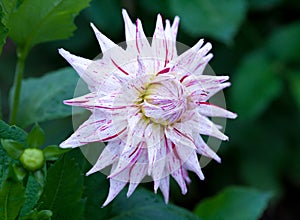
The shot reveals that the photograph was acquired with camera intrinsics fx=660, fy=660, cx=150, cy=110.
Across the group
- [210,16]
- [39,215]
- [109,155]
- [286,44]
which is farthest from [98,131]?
[286,44]

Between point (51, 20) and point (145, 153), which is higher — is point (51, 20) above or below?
above

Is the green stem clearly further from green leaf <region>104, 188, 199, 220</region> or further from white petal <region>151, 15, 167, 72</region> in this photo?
white petal <region>151, 15, 167, 72</region>

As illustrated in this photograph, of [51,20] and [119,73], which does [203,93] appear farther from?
[51,20]

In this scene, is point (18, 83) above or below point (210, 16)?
below

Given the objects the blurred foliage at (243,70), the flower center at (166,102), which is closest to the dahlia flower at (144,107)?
the flower center at (166,102)

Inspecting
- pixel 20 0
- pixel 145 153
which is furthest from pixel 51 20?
pixel 145 153

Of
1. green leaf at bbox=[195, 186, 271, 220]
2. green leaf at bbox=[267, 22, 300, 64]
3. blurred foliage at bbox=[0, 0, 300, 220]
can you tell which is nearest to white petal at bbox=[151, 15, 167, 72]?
green leaf at bbox=[195, 186, 271, 220]

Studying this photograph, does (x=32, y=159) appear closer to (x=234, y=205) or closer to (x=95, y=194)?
(x=95, y=194)
